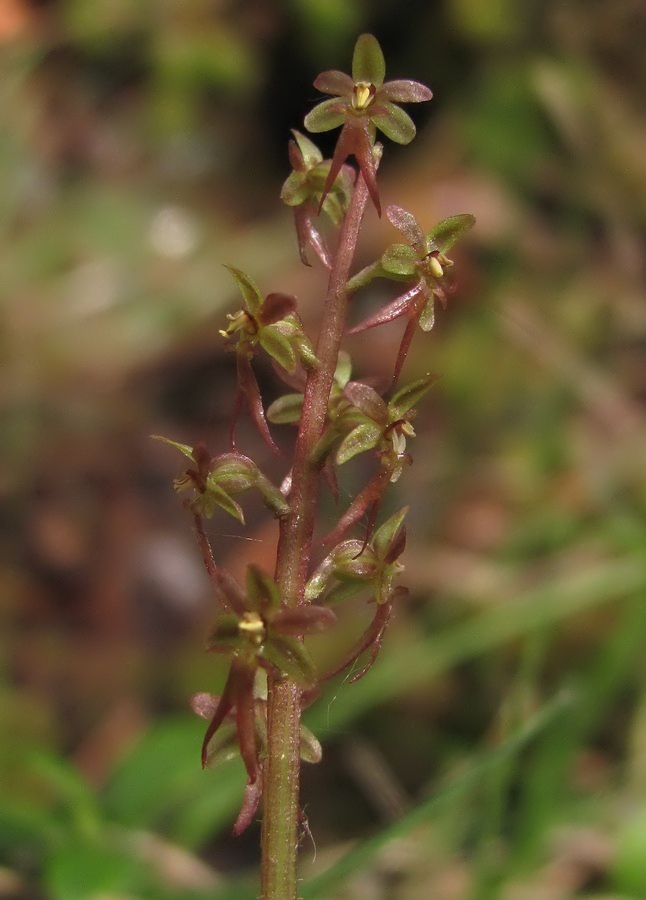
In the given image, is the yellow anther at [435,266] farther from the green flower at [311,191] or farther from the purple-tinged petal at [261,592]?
the purple-tinged petal at [261,592]

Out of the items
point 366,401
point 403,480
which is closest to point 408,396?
point 366,401

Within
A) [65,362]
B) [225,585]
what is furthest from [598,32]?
[225,585]

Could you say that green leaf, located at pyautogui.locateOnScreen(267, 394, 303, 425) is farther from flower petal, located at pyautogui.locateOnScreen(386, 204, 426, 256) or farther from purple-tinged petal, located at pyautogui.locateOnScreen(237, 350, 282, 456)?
flower petal, located at pyautogui.locateOnScreen(386, 204, 426, 256)

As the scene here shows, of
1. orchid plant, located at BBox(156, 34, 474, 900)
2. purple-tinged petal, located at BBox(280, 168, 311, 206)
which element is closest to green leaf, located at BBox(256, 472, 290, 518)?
orchid plant, located at BBox(156, 34, 474, 900)

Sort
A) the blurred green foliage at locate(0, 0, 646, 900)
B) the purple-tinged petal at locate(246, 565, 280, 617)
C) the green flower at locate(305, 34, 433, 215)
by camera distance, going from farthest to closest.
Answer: the blurred green foliage at locate(0, 0, 646, 900) → the green flower at locate(305, 34, 433, 215) → the purple-tinged petal at locate(246, 565, 280, 617)

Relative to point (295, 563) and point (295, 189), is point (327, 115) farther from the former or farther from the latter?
point (295, 563)

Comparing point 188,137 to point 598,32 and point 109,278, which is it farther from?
point 598,32
